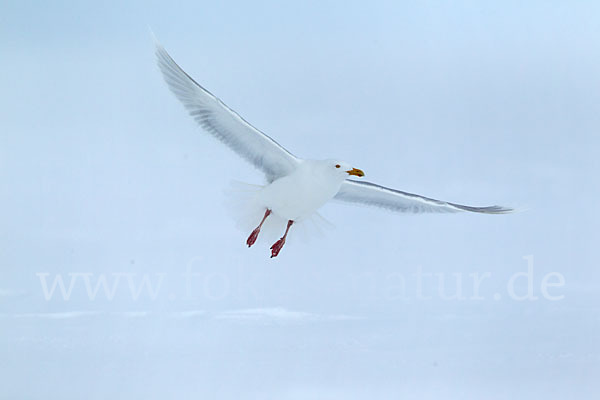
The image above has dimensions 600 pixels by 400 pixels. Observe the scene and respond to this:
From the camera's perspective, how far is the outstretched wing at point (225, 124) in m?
4.81

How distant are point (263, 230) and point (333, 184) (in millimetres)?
531

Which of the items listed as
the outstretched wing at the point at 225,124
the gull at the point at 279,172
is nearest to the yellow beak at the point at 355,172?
the gull at the point at 279,172

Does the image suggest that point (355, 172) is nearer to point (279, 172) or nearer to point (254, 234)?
point (279, 172)

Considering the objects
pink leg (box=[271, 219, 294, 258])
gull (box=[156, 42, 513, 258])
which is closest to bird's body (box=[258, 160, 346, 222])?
gull (box=[156, 42, 513, 258])

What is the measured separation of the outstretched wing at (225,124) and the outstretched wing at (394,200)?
1.56 feet

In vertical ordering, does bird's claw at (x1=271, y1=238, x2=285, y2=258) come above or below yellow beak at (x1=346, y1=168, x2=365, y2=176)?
below

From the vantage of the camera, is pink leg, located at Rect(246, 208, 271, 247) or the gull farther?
pink leg, located at Rect(246, 208, 271, 247)

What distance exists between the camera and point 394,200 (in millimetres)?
5523

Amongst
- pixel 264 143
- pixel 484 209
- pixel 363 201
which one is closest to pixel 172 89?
pixel 264 143

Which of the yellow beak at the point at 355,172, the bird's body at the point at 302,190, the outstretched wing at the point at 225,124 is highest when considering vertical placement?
the outstretched wing at the point at 225,124

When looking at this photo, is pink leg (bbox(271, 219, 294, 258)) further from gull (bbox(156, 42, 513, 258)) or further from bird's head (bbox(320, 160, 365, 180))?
bird's head (bbox(320, 160, 365, 180))

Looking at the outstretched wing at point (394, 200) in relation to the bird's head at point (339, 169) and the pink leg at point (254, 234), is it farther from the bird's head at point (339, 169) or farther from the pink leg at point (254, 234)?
the pink leg at point (254, 234)

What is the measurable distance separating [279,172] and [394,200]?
0.72 metres

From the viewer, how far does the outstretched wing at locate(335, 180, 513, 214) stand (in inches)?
214
